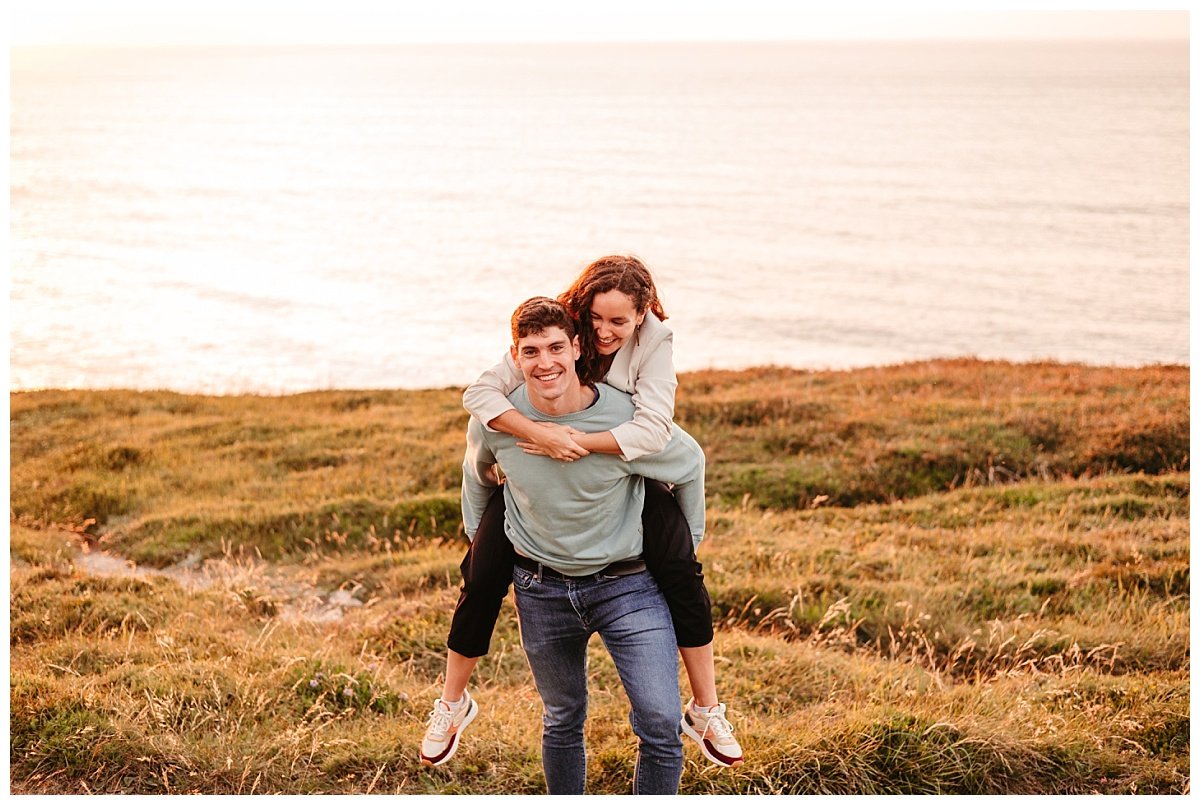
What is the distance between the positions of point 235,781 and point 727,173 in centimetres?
8777

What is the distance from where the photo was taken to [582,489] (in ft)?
14.5

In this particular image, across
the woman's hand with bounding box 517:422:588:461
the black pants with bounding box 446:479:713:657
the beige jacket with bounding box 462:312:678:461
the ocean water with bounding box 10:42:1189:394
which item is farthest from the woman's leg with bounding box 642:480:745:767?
the ocean water with bounding box 10:42:1189:394

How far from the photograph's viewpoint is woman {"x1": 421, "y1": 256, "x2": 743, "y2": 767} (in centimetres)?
439

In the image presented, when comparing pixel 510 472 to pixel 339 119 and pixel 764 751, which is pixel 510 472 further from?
pixel 339 119

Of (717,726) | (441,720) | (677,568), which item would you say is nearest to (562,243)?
(441,720)

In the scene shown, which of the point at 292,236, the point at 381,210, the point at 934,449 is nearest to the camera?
the point at 934,449

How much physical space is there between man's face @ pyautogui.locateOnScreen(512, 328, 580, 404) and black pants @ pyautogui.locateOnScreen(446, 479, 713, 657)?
63 cm

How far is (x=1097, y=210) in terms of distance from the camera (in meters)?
69.9

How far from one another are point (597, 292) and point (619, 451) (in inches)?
28.3

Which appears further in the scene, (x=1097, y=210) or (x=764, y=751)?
(x=1097, y=210)

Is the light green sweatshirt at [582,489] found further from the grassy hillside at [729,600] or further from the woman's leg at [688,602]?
the grassy hillside at [729,600]

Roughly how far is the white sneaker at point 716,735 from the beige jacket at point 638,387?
4.21 ft

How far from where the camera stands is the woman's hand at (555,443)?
4.29 m

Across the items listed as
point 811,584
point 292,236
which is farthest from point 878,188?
point 811,584
